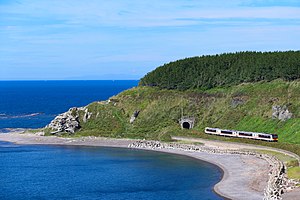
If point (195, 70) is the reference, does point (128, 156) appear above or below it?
below

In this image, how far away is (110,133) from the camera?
141 meters

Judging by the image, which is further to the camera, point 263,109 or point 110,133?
point 110,133

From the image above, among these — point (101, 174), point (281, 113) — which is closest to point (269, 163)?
point (101, 174)

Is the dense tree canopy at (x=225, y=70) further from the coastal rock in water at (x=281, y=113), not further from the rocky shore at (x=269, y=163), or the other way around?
the rocky shore at (x=269, y=163)

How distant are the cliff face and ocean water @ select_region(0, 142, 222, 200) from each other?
18.3 metres

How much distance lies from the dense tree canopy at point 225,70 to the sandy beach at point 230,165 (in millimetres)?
30552

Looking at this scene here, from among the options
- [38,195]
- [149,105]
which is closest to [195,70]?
[149,105]

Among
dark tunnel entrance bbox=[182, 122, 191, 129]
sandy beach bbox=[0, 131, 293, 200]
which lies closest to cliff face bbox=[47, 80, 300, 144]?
dark tunnel entrance bbox=[182, 122, 191, 129]

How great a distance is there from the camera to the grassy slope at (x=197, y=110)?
124438 mm

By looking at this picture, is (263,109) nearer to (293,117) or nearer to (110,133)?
(293,117)

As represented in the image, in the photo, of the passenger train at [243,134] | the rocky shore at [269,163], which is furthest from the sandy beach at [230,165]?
the passenger train at [243,134]

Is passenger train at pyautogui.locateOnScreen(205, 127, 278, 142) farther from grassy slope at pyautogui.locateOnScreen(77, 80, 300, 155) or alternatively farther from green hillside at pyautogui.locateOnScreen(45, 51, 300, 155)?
grassy slope at pyautogui.locateOnScreen(77, 80, 300, 155)

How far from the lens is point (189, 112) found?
5512 inches

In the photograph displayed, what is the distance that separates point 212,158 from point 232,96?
36.5m
